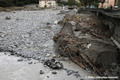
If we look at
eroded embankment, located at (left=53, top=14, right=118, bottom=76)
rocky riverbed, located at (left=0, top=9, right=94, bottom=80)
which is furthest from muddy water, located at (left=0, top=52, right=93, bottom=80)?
eroded embankment, located at (left=53, top=14, right=118, bottom=76)

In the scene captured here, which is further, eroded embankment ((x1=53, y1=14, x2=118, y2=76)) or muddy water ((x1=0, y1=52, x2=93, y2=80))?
eroded embankment ((x1=53, y1=14, x2=118, y2=76))

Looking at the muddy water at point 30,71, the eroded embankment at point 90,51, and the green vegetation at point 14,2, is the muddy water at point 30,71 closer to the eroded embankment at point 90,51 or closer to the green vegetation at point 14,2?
the eroded embankment at point 90,51

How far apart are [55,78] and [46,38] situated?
640 centimetres

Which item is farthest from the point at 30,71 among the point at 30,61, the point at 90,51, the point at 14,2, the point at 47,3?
the point at 47,3

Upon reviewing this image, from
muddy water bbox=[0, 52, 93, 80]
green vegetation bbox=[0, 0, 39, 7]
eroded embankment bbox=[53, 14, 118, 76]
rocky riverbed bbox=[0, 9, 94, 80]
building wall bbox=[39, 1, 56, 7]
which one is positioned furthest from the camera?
building wall bbox=[39, 1, 56, 7]

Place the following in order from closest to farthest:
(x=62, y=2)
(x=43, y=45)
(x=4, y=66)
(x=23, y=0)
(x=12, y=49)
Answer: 1. (x=4, y=66)
2. (x=12, y=49)
3. (x=43, y=45)
4. (x=23, y=0)
5. (x=62, y=2)

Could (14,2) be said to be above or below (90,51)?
above

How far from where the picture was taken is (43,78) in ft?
19.8

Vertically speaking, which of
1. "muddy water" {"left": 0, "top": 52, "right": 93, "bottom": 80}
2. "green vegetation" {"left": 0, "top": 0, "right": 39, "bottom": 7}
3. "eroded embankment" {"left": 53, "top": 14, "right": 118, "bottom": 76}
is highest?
"green vegetation" {"left": 0, "top": 0, "right": 39, "bottom": 7}

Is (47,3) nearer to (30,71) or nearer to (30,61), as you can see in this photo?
(30,61)

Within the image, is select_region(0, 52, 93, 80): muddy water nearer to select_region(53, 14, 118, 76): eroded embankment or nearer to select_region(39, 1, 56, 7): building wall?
select_region(53, 14, 118, 76): eroded embankment

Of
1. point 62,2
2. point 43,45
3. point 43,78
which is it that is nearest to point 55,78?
point 43,78

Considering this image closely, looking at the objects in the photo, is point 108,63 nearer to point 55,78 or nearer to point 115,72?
point 115,72

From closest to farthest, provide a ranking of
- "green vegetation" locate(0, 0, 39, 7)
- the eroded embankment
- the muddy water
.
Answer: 1. the muddy water
2. the eroded embankment
3. "green vegetation" locate(0, 0, 39, 7)
